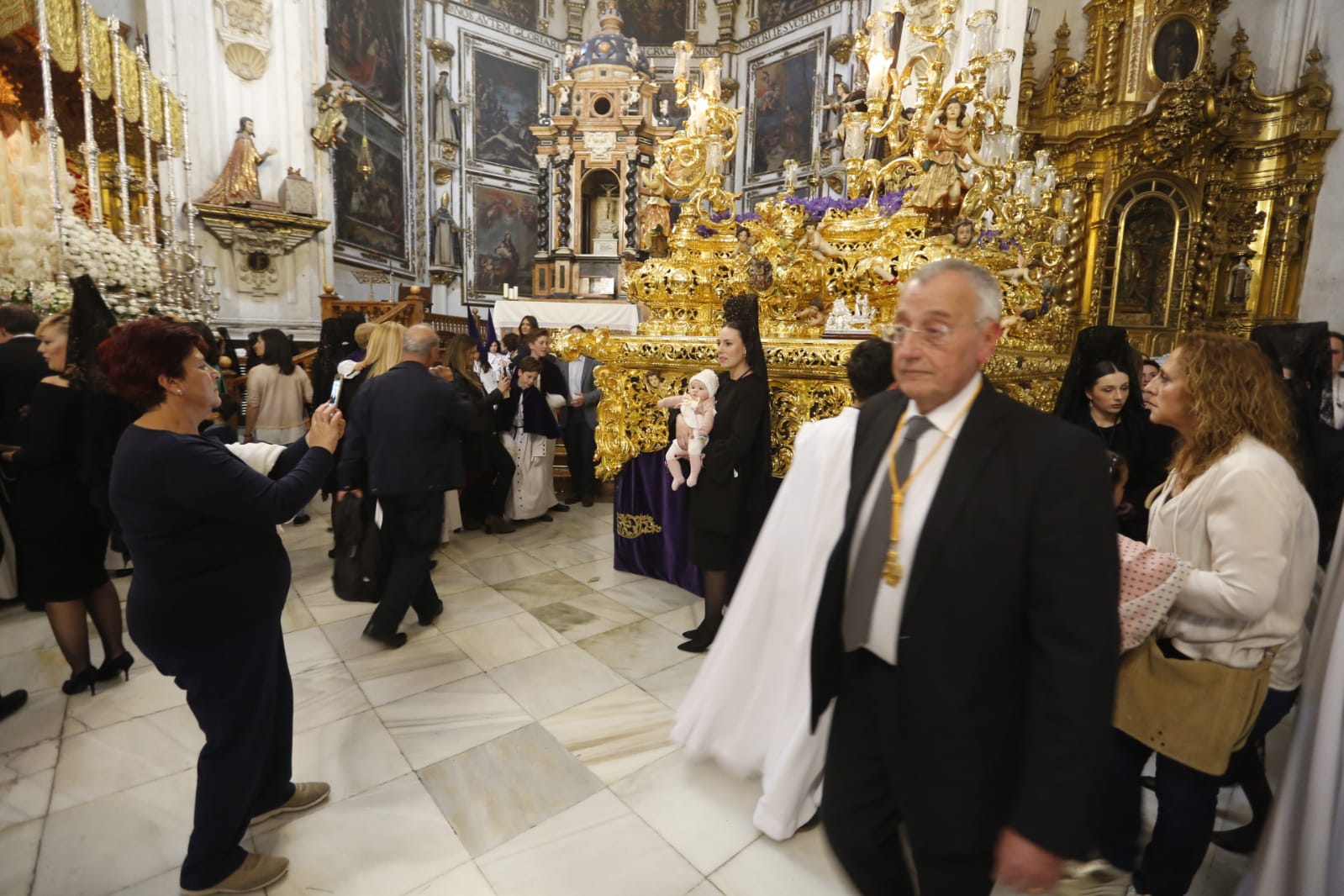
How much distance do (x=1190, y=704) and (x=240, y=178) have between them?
1194 centimetres

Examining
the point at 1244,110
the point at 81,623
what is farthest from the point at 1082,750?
the point at 1244,110

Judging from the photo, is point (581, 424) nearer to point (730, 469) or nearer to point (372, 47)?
point (730, 469)

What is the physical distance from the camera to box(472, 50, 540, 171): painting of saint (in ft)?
55.0

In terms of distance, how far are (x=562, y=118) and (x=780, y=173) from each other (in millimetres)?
6606

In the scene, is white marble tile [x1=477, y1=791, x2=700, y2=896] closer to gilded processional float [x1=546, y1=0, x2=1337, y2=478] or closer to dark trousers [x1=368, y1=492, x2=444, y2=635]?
dark trousers [x1=368, y1=492, x2=444, y2=635]

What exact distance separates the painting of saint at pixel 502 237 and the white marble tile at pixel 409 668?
574 inches

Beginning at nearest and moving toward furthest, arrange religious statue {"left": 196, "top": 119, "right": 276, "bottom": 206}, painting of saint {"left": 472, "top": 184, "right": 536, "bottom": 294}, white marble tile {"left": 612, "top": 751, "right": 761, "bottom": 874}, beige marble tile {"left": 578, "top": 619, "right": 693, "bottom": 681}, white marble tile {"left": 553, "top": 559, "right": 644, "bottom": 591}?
1. white marble tile {"left": 612, "top": 751, "right": 761, "bottom": 874}
2. beige marble tile {"left": 578, "top": 619, "right": 693, "bottom": 681}
3. white marble tile {"left": 553, "top": 559, "right": 644, "bottom": 591}
4. religious statue {"left": 196, "top": 119, "right": 276, "bottom": 206}
5. painting of saint {"left": 472, "top": 184, "right": 536, "bottom": 294}

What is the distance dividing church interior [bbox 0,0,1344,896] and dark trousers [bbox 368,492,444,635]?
260 mm

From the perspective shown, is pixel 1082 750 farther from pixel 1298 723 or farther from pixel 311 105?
pixel 311 105

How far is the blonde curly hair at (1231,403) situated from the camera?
1759 millimetres

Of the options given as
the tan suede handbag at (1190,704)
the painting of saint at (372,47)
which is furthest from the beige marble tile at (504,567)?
the painting of saint at (372,47)

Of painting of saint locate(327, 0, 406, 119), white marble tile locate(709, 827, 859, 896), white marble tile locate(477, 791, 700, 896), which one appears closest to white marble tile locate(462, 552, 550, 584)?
white marble tile locate(477, 791, 700, 896)

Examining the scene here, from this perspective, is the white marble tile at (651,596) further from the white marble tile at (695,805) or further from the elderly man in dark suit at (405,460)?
the white marble tile at (695,805)

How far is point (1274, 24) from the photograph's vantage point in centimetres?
1082
